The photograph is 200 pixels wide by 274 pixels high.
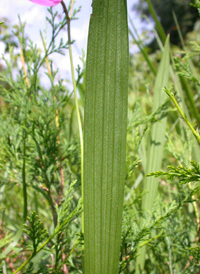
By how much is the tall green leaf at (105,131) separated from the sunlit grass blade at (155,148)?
0.25m

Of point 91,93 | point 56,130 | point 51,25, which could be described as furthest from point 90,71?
point 51,25

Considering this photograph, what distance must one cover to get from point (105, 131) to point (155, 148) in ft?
1.04

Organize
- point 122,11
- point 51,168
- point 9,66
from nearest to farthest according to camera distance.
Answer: point 122,11 < point 51,168 < point 9,66

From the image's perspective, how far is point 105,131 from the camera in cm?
24

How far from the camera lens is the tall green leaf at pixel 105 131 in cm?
23

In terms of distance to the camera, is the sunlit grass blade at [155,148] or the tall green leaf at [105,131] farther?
the sunlit grass blade at [155,148]

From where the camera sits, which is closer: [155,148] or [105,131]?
[105,131]

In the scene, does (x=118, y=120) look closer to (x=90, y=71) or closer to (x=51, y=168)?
(x=90, y=71)

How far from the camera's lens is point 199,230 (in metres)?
0.53

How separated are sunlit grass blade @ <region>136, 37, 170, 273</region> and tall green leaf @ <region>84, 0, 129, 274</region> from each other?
0.25 metres

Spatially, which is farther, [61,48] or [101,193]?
[61,48]

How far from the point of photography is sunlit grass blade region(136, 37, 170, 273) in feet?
1.66

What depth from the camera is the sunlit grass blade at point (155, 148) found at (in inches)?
20.0

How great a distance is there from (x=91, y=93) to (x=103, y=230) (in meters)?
0.13
